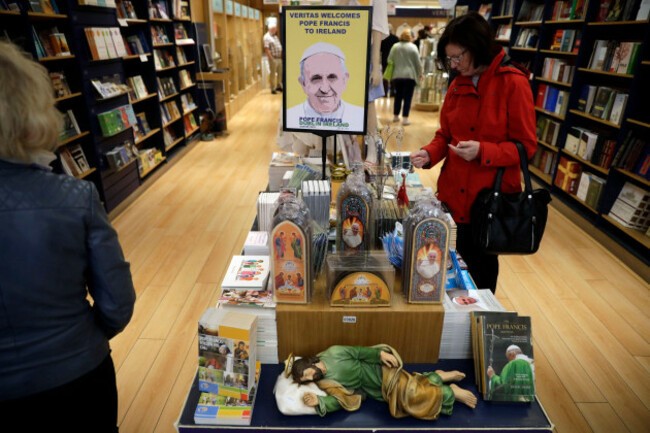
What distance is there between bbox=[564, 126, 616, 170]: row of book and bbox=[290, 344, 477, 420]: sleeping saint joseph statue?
345 centimetres

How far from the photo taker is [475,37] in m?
1.80

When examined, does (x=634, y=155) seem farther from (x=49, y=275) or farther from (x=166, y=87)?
(x=166, y=87)

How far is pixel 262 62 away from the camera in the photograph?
14.5 metres

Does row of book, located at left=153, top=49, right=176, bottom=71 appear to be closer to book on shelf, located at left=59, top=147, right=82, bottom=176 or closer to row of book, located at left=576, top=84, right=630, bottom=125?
book on shelf, located at left=59, top=147, right=82, bottom=176

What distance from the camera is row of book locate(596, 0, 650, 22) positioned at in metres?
3.50

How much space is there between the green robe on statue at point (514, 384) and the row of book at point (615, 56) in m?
3.39

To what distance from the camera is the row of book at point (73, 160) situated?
3748 mm

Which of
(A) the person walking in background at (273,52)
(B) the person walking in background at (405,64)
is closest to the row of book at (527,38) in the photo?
(B) the person walking in background at (405,64)

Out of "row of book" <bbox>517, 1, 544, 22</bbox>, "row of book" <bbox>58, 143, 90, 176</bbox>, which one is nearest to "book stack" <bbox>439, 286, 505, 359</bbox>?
"row of book" <bbox>58, 143, 90, 176</bbox>

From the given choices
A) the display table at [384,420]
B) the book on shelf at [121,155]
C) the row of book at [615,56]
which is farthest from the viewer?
the book on shelf at [121,155]

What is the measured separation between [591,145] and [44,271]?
4584mm

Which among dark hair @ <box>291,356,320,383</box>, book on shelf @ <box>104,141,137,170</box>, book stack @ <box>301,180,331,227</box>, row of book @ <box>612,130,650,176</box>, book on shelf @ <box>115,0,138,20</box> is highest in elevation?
book on shelf @ <box>115,0,138,20</box>

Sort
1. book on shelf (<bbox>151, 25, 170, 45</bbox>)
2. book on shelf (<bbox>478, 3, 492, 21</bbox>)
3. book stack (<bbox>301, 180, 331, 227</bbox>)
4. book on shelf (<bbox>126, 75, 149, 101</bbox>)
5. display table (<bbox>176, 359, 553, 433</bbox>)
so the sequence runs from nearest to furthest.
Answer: display table (<bbox>176, 359, 553, 433</bbox>)
book stack (<bbox>301, 180, 331, 227</bbox>)
book on shelf (<bbox>126, 75, 149, 101</bbox>)
book on shelf (<bbox>151, 25, 170, 45</bbox>)
book on shelf (<bbox>478, 3, 492, 21</bbox>)

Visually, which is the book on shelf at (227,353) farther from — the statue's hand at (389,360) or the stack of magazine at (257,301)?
the statue's hand at (389,360)
